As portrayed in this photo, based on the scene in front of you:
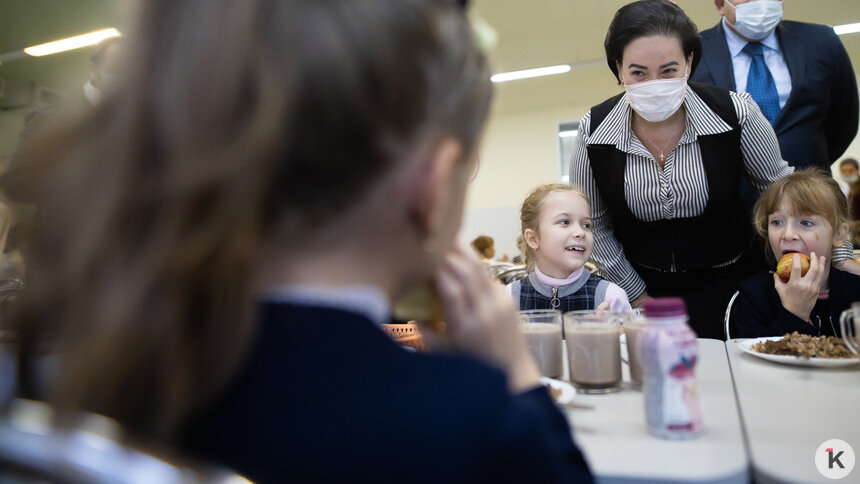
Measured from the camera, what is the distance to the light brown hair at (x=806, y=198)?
1.87 meters

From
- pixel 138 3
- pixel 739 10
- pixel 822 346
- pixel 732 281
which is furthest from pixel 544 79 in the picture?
pixel 138 3

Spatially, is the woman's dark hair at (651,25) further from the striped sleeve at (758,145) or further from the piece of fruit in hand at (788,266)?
the piece of fruit in hand at (788,266)

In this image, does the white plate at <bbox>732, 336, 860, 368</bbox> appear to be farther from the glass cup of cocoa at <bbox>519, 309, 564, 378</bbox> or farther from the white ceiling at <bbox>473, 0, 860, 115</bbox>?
the white ceiling at <bbox>473, 0, 860, 115</bbox>

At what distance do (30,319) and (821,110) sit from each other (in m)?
2.65

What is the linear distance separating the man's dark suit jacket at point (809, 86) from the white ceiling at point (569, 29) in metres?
3.46

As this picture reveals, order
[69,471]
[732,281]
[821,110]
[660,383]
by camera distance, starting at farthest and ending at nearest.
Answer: [821,110], [732,281], [660,383], [69,471]

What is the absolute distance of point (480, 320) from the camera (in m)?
0.60

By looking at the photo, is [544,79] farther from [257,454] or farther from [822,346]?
[257,454]

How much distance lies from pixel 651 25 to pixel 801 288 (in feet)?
2.94

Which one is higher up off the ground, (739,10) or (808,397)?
(739,10)

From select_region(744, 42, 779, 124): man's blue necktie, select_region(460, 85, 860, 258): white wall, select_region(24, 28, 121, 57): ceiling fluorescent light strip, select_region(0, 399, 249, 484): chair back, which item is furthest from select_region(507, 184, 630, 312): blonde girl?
select_region(460, 85, 860, 258): white wall

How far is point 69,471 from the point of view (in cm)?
31

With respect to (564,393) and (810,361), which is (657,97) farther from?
(564,393)

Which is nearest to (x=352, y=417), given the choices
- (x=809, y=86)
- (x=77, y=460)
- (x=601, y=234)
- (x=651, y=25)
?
(x=77, y=460)
